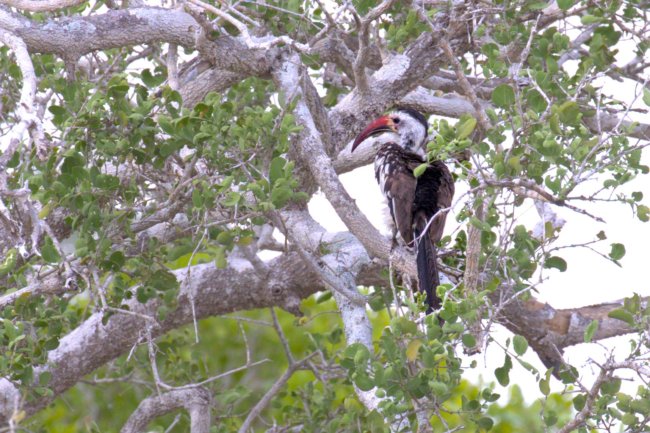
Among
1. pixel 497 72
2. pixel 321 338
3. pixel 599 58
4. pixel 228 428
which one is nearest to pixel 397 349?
pixel 497 72

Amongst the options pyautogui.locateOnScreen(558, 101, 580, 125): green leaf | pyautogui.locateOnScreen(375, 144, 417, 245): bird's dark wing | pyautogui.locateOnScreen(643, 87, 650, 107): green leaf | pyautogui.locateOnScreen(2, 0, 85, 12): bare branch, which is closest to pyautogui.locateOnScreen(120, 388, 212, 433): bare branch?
pyautogui.locateOnScreen(375, 144, 417, 245): bird's dark wing

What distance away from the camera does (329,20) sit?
10.6 ft

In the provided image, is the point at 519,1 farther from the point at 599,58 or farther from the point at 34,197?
the point at 34,197

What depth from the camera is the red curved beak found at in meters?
4.08

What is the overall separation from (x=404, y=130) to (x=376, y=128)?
23cm

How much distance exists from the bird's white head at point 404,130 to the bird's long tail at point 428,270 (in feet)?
2.55

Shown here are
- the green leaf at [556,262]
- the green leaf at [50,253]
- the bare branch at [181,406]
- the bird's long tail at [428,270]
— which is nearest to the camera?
the green leaf at [50,253]

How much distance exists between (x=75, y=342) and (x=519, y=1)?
2309mm

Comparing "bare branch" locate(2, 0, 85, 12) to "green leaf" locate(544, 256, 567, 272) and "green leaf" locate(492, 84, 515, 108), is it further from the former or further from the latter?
"green leaf" locate(544, 256, 567, 272)

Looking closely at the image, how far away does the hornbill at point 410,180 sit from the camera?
376cm

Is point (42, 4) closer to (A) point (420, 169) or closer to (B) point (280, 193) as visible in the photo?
(B) point (280, 193)

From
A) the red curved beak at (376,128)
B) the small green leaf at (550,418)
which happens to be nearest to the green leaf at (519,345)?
the small green leaf at (550,418)

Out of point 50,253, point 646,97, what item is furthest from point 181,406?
point 646,97

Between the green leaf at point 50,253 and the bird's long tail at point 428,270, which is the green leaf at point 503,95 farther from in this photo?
the green leaf at point 50,253
